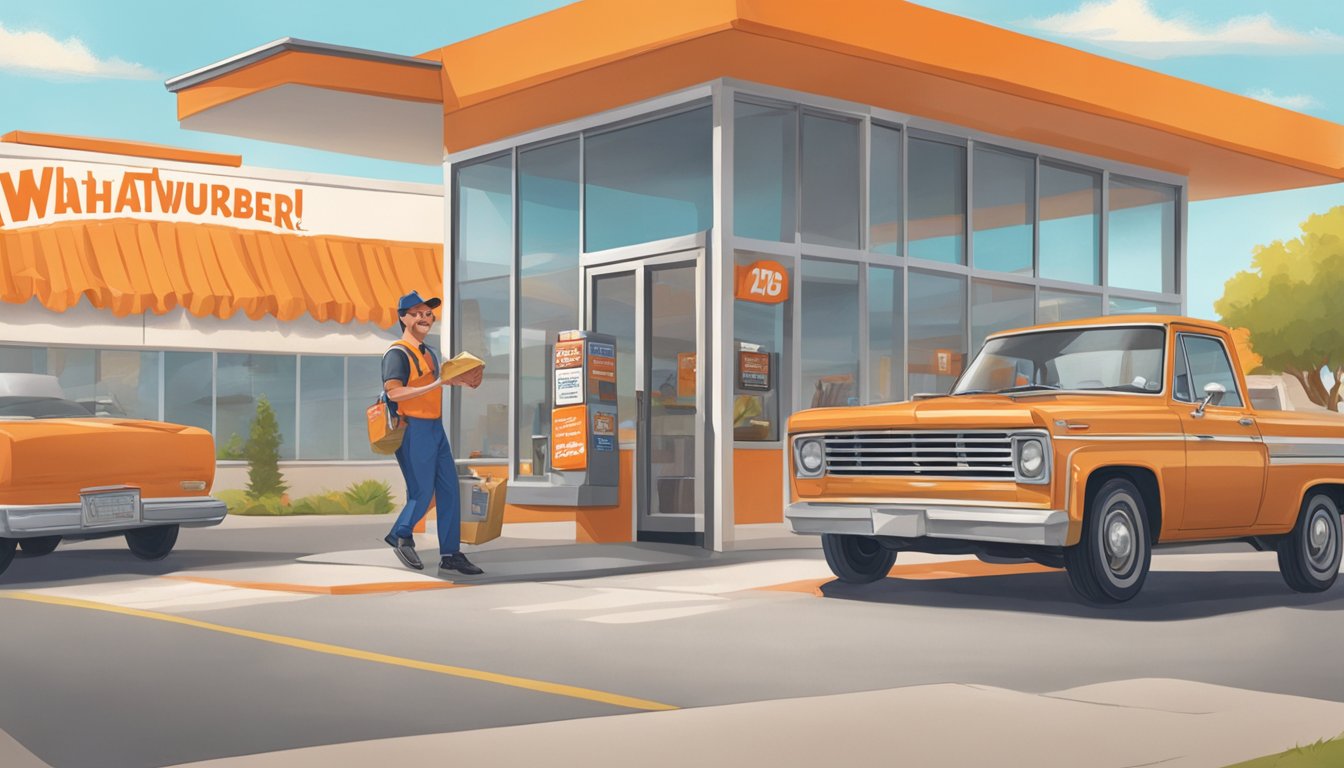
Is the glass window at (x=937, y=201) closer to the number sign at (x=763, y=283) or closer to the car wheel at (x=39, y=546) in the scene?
the number sign at (x=763, y=283)

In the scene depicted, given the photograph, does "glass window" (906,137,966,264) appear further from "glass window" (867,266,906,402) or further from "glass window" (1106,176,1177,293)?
"glass window" (1106,176,1177,293)

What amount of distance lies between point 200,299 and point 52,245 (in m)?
2.73

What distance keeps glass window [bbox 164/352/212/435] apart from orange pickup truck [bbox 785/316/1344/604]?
19811 millimetres

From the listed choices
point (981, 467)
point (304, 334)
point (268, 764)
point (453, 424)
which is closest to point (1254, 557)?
point (981, 467)

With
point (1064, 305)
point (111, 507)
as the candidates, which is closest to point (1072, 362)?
point (111, 507)

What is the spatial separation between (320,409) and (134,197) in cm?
547

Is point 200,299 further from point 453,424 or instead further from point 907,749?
point 907,749

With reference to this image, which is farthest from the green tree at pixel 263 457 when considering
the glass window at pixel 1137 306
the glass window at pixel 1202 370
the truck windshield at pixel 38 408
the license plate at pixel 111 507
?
the glass window at pixel 1202 370

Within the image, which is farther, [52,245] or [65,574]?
[52,245]

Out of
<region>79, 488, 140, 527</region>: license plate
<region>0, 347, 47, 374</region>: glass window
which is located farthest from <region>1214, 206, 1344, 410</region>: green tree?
<region>79, 488, 140, 527</region>: license plate

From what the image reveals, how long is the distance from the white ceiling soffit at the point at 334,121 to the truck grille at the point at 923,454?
865 centimetres

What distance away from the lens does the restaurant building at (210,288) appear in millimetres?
27250

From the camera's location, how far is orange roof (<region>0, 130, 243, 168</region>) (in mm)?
29266

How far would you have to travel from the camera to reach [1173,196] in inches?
849
